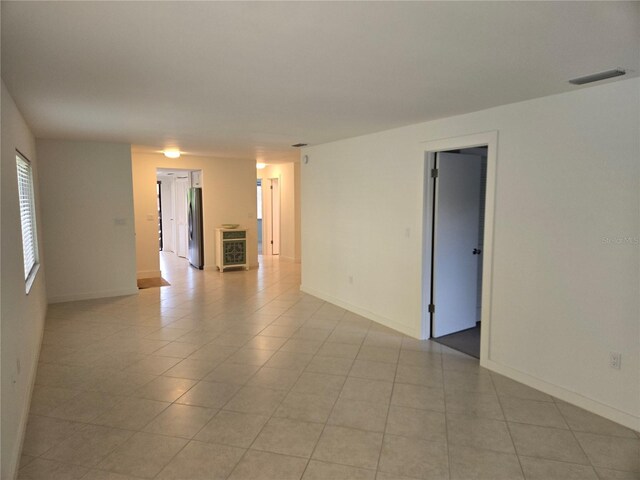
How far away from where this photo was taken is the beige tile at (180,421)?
2641 mm

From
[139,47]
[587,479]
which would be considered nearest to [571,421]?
[587,479]

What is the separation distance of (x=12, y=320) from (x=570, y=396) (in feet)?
12.7

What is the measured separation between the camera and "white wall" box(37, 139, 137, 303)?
5.71 meters

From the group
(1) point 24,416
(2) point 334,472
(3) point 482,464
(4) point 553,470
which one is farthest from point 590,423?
(1) point 24,416

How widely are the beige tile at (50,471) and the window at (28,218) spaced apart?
1667mm

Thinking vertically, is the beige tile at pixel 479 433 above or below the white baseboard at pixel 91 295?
below

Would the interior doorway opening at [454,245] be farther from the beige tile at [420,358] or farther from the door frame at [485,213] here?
the beige tile at [420,358]

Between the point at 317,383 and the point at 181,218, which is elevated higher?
the point at 181,218

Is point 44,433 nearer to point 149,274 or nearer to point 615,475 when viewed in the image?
point 615,475

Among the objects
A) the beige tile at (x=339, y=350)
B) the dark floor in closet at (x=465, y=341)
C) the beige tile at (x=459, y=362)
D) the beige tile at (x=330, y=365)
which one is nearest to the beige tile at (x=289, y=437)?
the beige tile at (x=330, y=365)

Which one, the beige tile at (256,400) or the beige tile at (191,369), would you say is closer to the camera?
the beige tile at (256,400)

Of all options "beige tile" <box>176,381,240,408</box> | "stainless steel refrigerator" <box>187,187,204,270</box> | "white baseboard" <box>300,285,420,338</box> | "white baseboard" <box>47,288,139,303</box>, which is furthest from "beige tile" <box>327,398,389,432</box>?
"stainless steel refrigerator" <box>187,187,204,270</box>

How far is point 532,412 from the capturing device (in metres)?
2.89

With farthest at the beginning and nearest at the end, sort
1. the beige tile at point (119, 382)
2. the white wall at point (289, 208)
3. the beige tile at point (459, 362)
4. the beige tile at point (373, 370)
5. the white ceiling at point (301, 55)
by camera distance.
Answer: the white wall at point (289, 208), the beige tile at point (459, 362), the beige tile at point (373, 370), the beige tile at point (119, 382), the white ceiling at point (301, 55)
